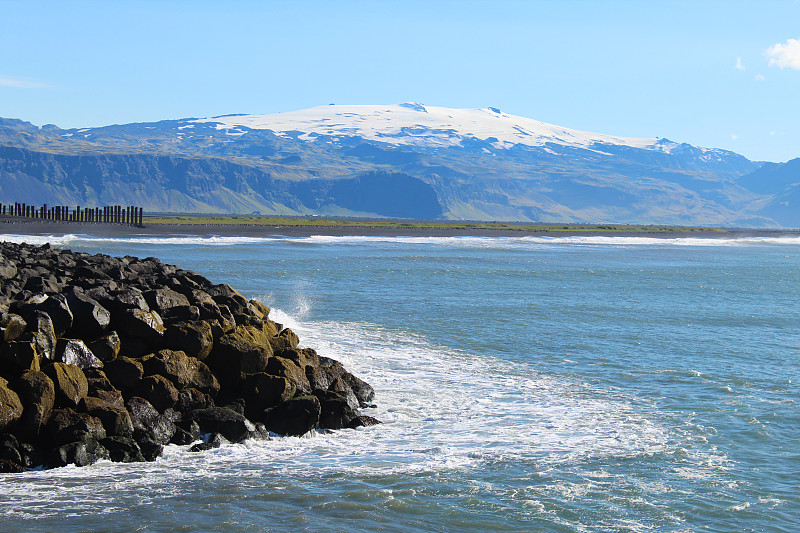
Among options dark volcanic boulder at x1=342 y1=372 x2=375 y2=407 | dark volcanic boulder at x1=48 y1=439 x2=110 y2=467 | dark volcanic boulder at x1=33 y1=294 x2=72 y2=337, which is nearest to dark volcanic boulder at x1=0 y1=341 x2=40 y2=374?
dark volcanic boulder at x1=33 y1=294 x2=72 y2=337

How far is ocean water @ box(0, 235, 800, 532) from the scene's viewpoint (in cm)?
1116

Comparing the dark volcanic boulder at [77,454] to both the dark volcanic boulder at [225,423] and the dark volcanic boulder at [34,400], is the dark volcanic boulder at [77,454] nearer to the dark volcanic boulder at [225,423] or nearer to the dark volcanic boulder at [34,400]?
the dark volcanic boulder at [34,400]

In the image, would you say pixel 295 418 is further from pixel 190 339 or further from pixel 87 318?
pixel 87 318

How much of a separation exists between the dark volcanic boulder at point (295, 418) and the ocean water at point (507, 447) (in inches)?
9.4

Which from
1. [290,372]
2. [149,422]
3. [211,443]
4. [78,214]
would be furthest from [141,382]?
[78,214]

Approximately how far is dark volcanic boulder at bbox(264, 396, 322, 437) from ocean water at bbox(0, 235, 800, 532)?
240mm

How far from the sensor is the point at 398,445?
556 inches

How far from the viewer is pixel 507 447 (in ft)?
46.3

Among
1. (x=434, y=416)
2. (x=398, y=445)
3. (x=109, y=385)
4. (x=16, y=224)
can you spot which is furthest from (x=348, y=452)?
(x=16, y=224)

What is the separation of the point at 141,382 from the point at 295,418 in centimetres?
255

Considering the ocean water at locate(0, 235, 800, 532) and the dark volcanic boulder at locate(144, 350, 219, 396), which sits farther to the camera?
the dark volcanic boulder at locate(144, 350, 219, 396)

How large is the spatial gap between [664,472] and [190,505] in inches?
267

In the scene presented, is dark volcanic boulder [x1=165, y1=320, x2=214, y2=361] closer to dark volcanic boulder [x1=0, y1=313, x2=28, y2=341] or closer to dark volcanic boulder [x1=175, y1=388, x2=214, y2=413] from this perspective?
dark volcanic boulder [x1=175, y1=388, x2=214, y2=413]

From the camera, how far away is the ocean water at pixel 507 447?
36.6 feet
